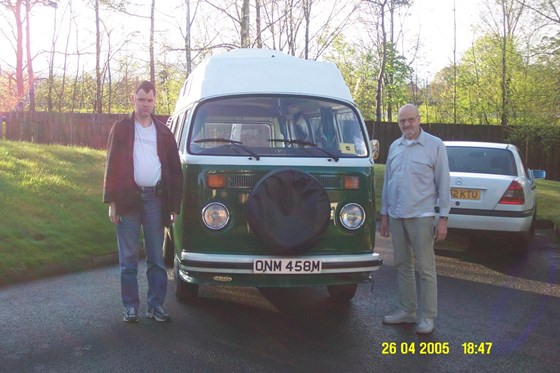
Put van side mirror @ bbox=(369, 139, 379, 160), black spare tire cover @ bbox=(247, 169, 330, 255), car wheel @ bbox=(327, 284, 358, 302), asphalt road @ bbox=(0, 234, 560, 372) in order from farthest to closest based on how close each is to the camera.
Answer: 1. car wheel @ bbox=(327, 284, 358, 302)
2. van side mirror @ bbox=(369, 139, 379, 160)
3. black spare tire cover @ bbox=(247, 169, 330, 255)
4. asphalt road @ bbox=(0, 234, 560, 372)

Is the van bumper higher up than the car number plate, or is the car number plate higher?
the car number plate

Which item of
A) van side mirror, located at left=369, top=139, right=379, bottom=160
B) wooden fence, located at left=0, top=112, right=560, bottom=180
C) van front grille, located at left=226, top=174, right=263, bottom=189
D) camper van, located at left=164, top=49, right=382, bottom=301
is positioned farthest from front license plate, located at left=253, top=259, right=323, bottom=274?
wooden fence, located at left=0, top=112, right=560, bottom=180

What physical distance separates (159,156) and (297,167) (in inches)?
48.7

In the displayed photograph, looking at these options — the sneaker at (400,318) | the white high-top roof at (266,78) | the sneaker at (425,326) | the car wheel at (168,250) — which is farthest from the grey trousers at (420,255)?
the car wheel at (168,250)

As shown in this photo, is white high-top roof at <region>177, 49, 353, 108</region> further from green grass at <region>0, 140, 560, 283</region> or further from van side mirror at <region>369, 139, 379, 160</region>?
green grass at <region>0, 140, 560, 283</region>

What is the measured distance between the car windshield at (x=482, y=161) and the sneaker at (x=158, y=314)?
5.27 m

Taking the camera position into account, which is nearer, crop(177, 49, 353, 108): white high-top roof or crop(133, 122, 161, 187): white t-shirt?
crop(133, 122, 161, 187): white t-shirt

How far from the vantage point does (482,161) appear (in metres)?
8.67

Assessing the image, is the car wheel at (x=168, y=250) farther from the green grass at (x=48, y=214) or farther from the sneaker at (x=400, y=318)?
the sneaker at (x=400, y=318)

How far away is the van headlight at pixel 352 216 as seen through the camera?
502 cm

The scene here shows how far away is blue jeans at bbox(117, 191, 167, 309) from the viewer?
195 inches

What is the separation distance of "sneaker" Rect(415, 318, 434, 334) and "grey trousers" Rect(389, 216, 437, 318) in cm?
5

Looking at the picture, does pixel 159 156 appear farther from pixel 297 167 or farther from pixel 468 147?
pixel 468 147

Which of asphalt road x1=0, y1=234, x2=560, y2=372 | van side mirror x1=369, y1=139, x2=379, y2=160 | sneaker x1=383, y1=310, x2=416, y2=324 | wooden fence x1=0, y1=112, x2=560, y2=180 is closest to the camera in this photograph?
asphalt road x1=0, y1=234, x2=560, y2=372
